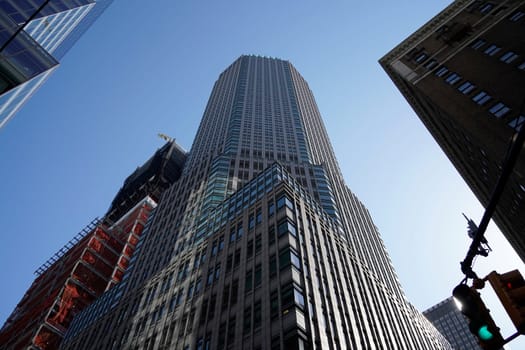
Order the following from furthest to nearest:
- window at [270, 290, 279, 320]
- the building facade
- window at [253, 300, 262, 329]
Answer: window at [253, 300, 262, 329], window at [270, 290, 279, 320], the building facade

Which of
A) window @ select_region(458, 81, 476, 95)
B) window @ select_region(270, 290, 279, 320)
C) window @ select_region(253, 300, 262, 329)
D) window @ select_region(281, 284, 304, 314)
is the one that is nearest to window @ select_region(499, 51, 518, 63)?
window @ select_region(458, 81, 476, 95)

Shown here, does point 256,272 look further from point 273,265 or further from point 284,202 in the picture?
point 284,202

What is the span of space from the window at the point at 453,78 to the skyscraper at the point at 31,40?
39883mm

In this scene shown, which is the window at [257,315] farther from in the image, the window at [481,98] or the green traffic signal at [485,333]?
the green traffic signal at [485,333]

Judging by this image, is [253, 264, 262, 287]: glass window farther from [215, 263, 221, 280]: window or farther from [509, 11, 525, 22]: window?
[509, 11, 525, 22]: window

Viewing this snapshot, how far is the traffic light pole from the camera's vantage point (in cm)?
533

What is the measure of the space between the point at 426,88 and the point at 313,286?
1049 inches

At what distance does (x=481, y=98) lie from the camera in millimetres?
36844

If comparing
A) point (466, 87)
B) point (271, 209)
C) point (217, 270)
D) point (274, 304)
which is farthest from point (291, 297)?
point (466, 87)

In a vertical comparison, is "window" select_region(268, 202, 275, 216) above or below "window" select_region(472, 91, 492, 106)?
below

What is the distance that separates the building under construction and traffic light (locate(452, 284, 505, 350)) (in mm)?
81202

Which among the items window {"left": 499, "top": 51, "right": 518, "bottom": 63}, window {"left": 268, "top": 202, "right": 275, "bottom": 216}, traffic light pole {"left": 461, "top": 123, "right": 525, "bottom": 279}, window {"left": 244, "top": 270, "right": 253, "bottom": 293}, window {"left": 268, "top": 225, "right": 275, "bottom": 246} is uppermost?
window {"left": 499, "top": 51, "right": 518, "bottom": 63}

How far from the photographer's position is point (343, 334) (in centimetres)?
3750

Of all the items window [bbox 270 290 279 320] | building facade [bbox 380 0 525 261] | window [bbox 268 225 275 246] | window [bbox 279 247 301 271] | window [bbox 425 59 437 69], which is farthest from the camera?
window [bbox 425 59 437 69]
